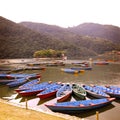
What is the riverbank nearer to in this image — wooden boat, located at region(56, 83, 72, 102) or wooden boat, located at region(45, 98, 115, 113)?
wooden boat, located at region(45, 98, 115, 113)

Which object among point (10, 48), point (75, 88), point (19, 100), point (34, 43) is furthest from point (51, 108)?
point (34, 43)

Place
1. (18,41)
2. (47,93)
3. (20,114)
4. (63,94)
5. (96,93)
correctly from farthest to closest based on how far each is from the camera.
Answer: (18,41)
(47,93)
(63,94)
(96,93)
(20,114)

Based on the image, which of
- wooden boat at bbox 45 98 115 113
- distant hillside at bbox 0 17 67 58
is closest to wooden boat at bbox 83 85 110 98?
wooden boat at bbox 45 98 115 113

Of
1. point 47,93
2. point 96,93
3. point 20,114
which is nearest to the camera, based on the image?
point 20,114

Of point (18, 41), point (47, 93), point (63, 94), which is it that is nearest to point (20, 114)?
point (47, 93)

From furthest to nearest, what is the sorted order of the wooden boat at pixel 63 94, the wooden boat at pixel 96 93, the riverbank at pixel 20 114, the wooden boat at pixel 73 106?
the wooden boat at pixel 96 93
the wooden boat at pixel 63 94
the wooden boat at pixel 73 106
the riverbank at pixel 20 114

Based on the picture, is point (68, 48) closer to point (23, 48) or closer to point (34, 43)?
point (34, 43)

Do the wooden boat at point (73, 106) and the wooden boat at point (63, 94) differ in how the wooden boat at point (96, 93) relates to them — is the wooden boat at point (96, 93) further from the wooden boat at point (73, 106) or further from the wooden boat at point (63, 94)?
the wooden boat at point (73, 106)

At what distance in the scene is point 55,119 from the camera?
55.0ft

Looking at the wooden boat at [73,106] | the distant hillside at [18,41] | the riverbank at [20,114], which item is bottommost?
the wooden boat at [73,106]

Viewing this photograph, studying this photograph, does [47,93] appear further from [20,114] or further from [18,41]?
[18,41]

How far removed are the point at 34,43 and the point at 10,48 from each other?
84.0ft

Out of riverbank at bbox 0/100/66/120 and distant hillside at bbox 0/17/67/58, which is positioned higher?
distant hillside at bbox 0/17/67/58

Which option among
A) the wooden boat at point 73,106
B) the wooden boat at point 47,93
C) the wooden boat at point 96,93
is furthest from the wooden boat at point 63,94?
the wooden boat at point 73,106
